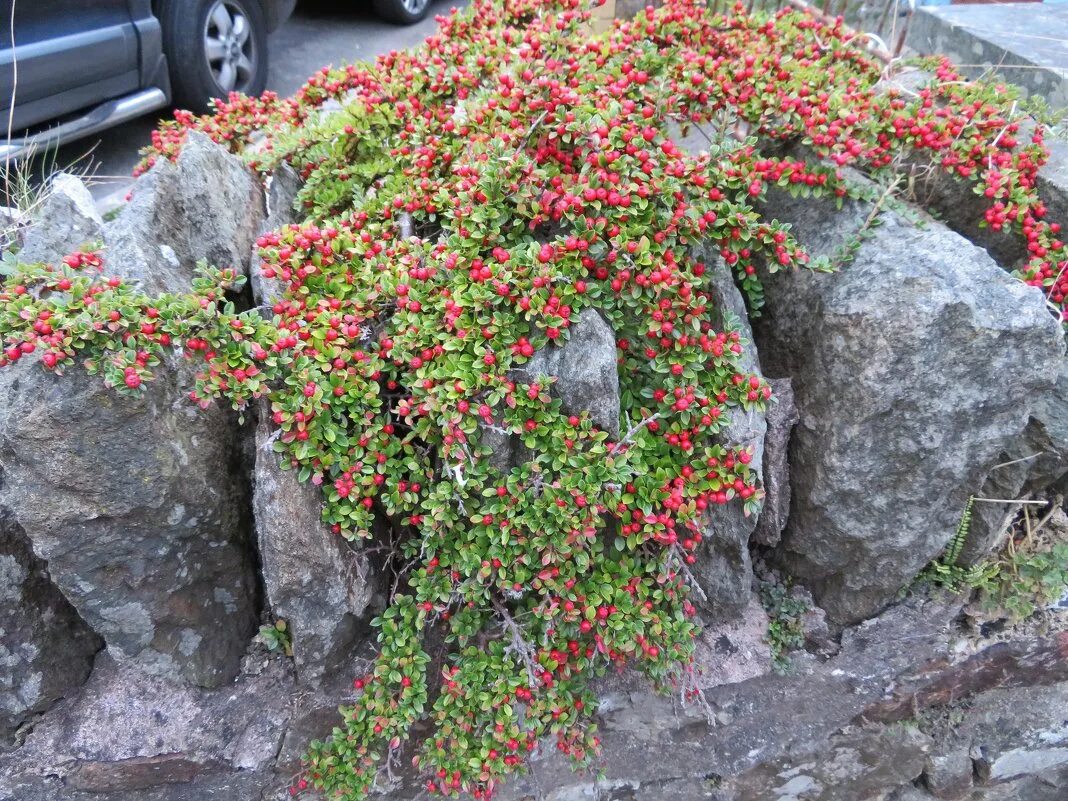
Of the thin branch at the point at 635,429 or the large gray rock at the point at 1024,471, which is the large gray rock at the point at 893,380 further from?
the thin branch at the point at 635,429

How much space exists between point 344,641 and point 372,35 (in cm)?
634

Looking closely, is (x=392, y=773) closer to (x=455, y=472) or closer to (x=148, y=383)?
(x=455, y=472)

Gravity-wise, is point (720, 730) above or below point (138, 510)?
below

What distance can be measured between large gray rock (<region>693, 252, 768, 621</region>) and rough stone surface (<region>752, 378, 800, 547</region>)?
0.25ft

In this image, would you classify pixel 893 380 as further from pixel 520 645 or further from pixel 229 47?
pixel 229 47

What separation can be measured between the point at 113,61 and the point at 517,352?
146 inches

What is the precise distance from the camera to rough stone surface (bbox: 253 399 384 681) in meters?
2.35

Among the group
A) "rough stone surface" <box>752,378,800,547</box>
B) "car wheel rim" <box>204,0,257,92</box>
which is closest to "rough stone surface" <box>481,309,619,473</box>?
"rough stone surface" <box>752,378,800,547</box>

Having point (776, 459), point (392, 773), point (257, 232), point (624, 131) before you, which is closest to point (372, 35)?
point (257, 232)

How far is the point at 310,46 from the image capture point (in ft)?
22.8

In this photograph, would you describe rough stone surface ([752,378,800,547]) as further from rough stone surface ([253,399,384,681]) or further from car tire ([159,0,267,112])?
car tire ([159,0,267,112])

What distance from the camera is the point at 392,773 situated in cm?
263

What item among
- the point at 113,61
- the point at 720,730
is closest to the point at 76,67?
the point at 113,61

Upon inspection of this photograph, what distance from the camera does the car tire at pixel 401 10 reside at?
7172 millimetres
